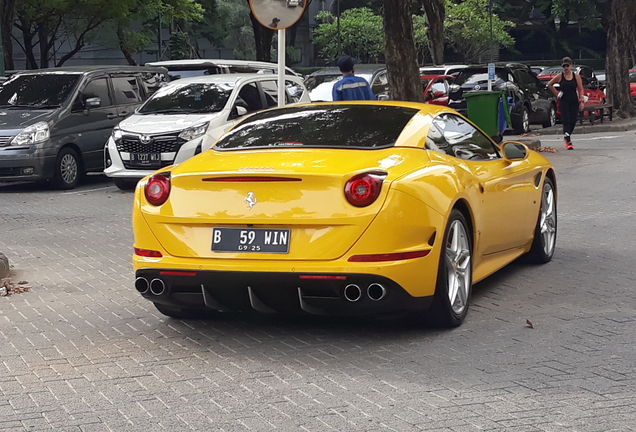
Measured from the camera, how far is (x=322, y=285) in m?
5.93

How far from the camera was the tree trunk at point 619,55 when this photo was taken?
103ft

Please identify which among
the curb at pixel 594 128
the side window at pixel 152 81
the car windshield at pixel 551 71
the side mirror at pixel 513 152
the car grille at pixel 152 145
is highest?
the side window at pixel 152 81

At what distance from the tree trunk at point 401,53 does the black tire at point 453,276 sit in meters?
14.7

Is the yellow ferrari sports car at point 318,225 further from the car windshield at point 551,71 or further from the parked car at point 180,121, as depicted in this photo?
the car windshield at point 551,71

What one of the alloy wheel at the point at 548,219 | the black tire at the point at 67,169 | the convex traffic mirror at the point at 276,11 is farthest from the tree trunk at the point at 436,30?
the alloy wheel at the point at 548,219

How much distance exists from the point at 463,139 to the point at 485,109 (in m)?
14.4

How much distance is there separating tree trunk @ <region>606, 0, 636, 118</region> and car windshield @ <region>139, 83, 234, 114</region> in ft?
59.5

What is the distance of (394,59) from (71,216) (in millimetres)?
10059

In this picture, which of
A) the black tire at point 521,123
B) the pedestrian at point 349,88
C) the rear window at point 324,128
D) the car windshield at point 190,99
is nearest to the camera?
the rear window at point 324,128

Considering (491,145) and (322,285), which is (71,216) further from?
Answer: (322,285)

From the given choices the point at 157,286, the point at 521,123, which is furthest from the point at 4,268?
the point at 521,123

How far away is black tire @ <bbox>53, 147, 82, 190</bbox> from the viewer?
16.4 m

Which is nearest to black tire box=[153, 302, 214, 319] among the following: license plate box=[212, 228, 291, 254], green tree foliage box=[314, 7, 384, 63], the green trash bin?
license plate box=[212, 228, 291, 254]

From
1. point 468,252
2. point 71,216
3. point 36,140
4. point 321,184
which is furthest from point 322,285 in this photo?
point 36,140
